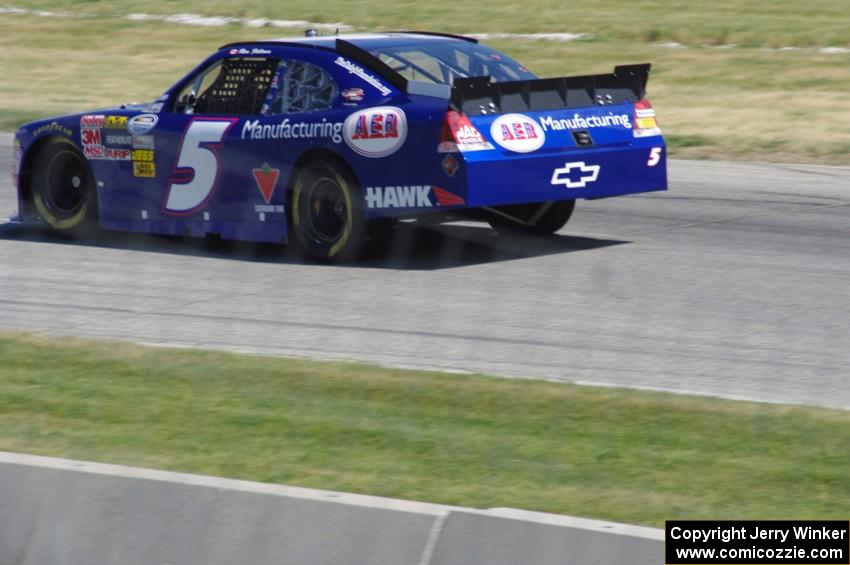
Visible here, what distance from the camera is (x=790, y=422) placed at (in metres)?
Result: 6.57

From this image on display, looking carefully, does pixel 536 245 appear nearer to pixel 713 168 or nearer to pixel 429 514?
pixel 713 168

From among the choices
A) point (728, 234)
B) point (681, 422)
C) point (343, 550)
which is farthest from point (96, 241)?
point (343, 550)

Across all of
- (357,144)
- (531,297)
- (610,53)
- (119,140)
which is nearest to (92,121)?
(119,140)

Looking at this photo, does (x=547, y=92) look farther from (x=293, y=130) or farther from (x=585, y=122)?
(x=293, y=130)

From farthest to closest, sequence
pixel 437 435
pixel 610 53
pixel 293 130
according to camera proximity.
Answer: pixel 610 53
pixel 293 130
pixel 437 435

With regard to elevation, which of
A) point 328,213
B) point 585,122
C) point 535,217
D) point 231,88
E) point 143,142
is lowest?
point 535,217

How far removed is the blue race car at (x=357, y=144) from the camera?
10062 mm

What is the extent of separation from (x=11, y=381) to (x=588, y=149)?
14.7 ft

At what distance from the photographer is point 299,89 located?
10.9m

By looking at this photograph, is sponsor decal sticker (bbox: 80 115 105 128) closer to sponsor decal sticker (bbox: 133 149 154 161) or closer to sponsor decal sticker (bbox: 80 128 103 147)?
sponsor decal sticker (bbox: 80 128 103 147)

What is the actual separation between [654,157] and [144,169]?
3683 mm

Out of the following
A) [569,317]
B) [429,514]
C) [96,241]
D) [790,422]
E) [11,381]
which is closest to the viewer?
[429,514]

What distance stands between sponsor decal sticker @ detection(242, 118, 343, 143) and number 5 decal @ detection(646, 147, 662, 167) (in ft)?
7.07

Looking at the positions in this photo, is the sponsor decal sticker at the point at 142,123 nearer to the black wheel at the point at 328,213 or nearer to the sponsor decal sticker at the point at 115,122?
the sponsor decal sticker at the point at 115,122
